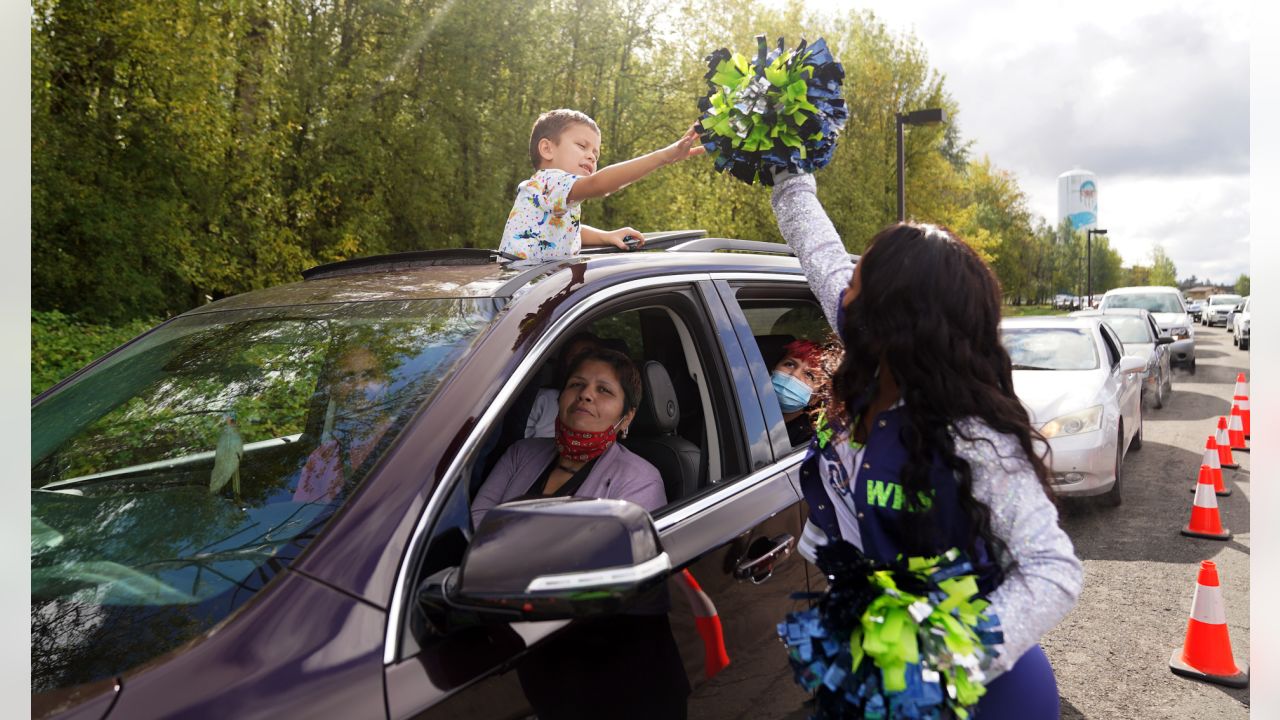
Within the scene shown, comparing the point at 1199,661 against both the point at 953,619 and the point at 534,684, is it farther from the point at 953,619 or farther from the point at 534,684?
the point at 534,684

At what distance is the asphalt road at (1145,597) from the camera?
4.20 m

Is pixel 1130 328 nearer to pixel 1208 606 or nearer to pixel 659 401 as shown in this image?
pixel 1208 606

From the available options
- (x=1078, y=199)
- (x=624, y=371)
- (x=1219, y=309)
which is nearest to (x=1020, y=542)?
(x=624, y=371)

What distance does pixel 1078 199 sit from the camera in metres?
92.0

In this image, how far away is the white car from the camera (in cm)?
738

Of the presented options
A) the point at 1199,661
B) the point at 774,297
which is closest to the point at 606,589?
the point at 774,297

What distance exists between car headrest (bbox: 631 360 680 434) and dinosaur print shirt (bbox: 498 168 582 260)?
785mm

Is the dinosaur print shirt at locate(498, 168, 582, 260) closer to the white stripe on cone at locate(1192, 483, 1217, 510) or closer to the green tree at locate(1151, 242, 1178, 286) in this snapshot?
the white stripe on cone at locate(1192, 483, 1217, 510)

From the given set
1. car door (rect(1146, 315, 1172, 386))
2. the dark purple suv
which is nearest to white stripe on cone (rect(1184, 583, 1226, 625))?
the dark purple suv

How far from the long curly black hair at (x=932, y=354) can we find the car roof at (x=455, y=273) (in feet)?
2.69

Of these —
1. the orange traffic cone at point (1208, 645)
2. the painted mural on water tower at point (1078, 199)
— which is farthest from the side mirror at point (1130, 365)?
the painted mural on water tower at point (1078, 199)

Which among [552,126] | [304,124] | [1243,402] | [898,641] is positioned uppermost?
[304,124]

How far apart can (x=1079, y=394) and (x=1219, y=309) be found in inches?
1966

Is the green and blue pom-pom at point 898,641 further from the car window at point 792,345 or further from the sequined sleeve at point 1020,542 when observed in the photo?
the car window at point 792,345
